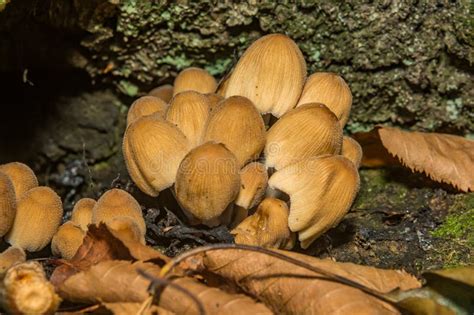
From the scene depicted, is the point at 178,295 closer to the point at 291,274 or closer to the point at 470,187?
the point at 291,274

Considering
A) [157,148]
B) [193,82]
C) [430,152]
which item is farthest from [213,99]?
[430,152]

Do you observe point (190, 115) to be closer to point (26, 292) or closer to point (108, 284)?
point (108, 284)

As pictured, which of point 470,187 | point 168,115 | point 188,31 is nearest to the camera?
point 168,115

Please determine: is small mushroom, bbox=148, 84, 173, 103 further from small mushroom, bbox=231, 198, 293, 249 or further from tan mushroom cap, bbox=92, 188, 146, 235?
small mushroom, bbox=231, 198, 293, 249

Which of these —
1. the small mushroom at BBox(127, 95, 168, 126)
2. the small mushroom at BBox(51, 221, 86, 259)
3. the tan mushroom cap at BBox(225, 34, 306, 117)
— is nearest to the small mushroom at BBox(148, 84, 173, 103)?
the small mushroom at BBox(127, 95, 168, 126)

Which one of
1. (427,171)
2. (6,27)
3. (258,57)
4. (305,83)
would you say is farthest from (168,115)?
(427,171)

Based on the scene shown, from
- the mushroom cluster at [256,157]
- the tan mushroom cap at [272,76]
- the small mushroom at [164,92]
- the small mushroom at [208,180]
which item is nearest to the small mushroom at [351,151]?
the mushroom cluster at [256,157]

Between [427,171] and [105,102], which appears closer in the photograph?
[427,171]

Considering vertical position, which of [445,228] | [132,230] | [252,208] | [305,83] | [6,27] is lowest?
[445,228]
